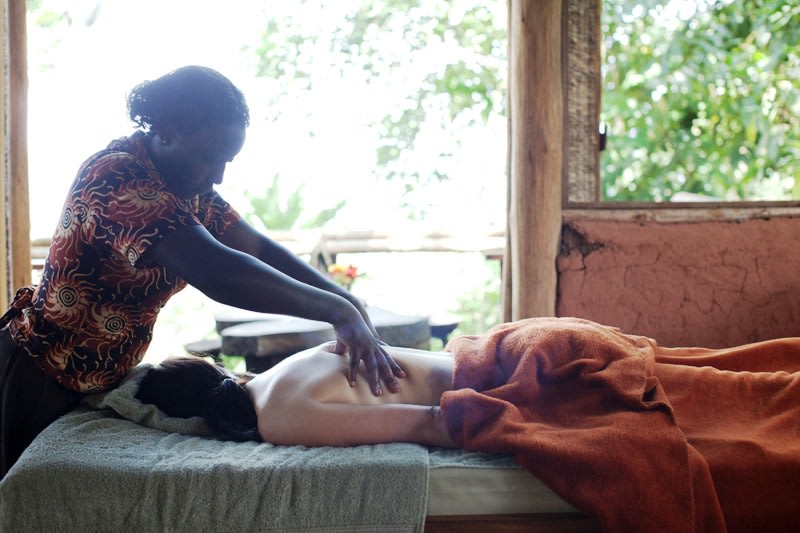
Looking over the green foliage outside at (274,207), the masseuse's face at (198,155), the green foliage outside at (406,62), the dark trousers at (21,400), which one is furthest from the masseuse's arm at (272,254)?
the green foliage outside at (406,62)

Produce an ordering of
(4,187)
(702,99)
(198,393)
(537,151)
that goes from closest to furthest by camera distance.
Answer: (198,393)
(4,187)
(537,151)
(702,99)

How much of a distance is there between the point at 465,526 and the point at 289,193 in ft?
16.2

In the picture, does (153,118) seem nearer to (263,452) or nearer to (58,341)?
(58,341)

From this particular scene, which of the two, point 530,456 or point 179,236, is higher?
point 179,236

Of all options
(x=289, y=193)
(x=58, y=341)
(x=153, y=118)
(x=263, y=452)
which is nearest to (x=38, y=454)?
(x=58, y=341)

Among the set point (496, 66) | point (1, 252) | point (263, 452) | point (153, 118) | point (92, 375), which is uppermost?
point (496, 66)

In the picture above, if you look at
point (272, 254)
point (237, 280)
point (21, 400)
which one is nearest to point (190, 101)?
point (237, 280)

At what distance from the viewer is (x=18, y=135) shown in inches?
137

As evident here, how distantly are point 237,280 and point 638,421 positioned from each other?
0.99 meters

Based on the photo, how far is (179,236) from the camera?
1843 millimetres

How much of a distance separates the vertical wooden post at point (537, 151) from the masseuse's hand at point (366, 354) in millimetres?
1660

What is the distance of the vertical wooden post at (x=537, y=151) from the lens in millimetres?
3500

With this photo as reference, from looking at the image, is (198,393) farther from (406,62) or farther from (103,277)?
(406,62)

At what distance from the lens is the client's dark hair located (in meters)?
2.05
